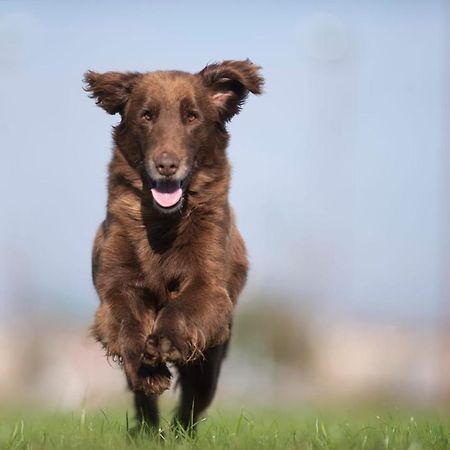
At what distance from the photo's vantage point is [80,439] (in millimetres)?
5852

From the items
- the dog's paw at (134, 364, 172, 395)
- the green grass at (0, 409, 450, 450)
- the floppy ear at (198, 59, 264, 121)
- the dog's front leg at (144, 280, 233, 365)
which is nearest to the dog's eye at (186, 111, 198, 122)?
the floppy ear at (198, 59, 264, 121)

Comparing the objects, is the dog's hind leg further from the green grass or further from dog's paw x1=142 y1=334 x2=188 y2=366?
dog's paw x1=142 y1=334 x2=188 y2=366

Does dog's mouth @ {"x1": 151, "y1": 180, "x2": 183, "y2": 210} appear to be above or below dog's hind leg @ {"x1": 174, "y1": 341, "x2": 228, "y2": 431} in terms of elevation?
above

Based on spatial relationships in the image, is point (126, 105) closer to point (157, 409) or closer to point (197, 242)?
point (197, 242)

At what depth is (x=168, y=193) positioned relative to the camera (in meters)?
6.53

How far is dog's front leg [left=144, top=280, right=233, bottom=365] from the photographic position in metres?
5.89

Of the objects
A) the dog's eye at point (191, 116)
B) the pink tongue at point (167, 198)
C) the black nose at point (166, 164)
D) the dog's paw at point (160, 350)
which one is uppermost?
the dog's eye at point (191, 116)

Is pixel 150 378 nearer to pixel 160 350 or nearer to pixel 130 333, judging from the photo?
pixel 160 350

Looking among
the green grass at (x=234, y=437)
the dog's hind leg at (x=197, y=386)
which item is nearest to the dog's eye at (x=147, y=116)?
Answer: the dog's hind leg at (x=197, y=386)

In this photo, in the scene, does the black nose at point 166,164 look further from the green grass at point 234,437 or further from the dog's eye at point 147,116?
the green grass at point 234,437

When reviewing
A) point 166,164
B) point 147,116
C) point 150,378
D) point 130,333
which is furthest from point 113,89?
point 150,378

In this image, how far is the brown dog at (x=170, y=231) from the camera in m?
6.22

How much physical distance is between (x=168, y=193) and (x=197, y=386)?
1.57 meters

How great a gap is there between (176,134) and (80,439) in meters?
2.00
